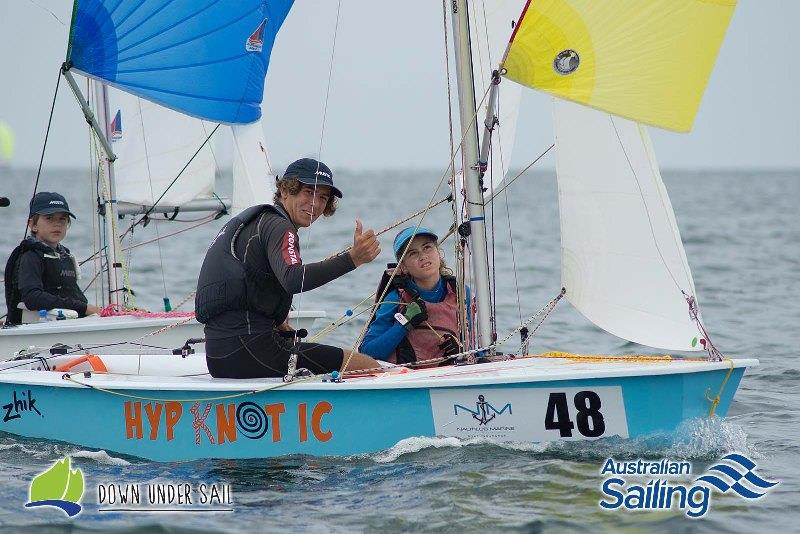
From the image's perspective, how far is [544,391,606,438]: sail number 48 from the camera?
509 cm

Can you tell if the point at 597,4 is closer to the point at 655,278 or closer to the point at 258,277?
the point at 655,278

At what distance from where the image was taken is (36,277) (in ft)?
26.8

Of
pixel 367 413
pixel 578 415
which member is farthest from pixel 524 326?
pixel 367 413

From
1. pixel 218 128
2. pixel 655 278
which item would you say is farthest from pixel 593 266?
pixel 218 128

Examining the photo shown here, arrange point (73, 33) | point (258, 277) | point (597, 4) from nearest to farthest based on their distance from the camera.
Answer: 1. point (597, 4)
2. point (258, 277)
3. point (73, 33)

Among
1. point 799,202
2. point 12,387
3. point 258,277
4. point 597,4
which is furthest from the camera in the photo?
point 799,202

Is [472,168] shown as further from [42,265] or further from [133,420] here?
[42,265]

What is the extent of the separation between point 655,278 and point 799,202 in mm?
38928

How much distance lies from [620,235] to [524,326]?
661 millimetres

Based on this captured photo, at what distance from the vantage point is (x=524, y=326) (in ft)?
19.0

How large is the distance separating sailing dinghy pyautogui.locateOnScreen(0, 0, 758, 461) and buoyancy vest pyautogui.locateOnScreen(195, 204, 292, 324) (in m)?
0.35

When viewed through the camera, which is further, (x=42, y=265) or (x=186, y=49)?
(x=42, y=265)

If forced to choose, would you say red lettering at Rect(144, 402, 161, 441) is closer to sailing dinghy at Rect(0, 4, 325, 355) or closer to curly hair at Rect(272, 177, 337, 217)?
curly hair at Rect(272, 177, 337, 217)

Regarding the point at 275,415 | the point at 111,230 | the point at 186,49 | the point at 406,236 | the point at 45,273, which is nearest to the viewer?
the point at 275,415
